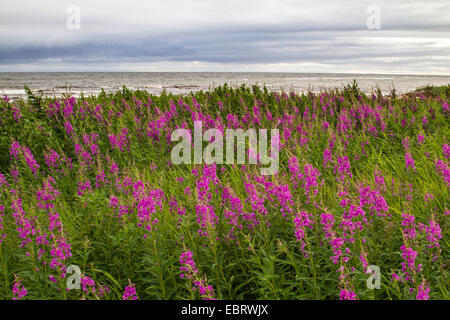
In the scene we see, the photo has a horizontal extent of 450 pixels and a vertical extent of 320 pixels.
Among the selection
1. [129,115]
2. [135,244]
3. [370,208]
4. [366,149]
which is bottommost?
[135,244]

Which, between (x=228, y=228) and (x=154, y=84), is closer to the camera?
(x=228, y=228)

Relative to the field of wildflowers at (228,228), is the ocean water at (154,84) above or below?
above

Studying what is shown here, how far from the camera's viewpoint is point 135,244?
4.06 meters

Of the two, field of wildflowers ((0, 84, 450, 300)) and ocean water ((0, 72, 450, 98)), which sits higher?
ocean water ((0, 72, 450, 98))

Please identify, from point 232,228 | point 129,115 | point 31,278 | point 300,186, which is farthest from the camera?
point 129,115

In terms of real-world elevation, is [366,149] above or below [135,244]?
above

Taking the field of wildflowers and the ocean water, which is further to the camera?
the ocean water

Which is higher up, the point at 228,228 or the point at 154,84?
the point at 154,84

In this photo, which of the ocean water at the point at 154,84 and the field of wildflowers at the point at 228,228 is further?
the ocean water at the point at 154,84

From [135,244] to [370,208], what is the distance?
2.64 meters
